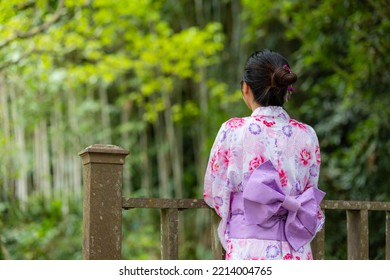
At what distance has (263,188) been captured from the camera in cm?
232

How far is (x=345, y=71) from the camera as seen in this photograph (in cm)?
721

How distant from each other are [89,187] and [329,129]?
5.80 metres

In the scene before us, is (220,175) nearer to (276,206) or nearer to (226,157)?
(226,157)

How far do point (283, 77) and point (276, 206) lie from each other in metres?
0.45

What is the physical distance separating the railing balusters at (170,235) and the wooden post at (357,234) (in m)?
0.90

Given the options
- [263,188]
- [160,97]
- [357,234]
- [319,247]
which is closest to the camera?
[263,188]

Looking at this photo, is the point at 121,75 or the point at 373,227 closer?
the point at 373,227

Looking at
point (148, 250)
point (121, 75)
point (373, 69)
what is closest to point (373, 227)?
point (373, 69)

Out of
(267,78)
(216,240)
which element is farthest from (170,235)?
(267,78)

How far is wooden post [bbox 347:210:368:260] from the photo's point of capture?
305 cm

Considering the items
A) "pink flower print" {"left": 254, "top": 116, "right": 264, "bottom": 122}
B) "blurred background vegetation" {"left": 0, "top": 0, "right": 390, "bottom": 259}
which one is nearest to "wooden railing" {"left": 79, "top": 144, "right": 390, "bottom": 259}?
"pink flower print" {"left": 254, "top": 116, "right": 264, "bottom": 122}

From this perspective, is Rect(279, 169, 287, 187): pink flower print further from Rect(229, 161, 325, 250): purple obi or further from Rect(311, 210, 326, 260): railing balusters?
Rect(311, 210, 326, 260): railing balusters

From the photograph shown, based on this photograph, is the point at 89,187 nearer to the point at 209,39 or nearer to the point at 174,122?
the point at 209,39

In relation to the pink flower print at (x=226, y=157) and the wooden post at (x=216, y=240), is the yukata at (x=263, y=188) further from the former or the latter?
the wooden post at (x=216, y=240)
